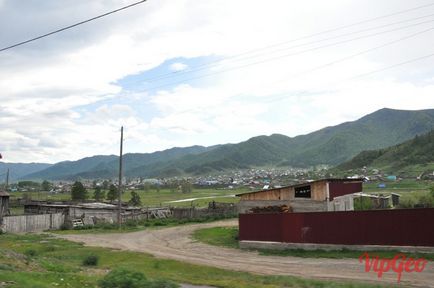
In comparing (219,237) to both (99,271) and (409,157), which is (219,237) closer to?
(99,271)

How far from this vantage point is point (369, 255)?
26922 mm

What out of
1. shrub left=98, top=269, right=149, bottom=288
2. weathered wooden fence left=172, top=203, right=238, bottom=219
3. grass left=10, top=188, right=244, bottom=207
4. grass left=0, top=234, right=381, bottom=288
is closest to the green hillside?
grass left=10, top=188, right=244, bottom=207

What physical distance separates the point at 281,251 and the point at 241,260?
3.73 meters

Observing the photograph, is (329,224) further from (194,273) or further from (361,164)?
(361,164)

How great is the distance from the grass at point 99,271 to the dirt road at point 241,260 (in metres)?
1.68

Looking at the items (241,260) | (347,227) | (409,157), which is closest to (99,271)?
(241,260)

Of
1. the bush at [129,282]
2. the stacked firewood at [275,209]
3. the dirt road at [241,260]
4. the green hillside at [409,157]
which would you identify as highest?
the green hillside at [409,157]

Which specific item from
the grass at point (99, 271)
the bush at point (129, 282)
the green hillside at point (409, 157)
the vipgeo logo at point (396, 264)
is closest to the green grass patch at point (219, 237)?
the grass at point (99, 271)

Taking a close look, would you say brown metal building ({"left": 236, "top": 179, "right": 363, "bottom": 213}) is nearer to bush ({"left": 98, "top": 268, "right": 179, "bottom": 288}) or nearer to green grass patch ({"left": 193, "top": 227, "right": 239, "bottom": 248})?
green grass patch ({"left": 193, "top": 227, "right": 239, "bottom": 248})

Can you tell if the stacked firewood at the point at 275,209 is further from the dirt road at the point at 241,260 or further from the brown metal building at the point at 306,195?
the dirt road at the point at 241,260

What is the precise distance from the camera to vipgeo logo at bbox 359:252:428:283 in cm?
2212

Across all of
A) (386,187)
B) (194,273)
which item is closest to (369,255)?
(194,273)

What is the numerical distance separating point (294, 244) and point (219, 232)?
14.2 m

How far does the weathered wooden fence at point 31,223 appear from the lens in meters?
50.6
